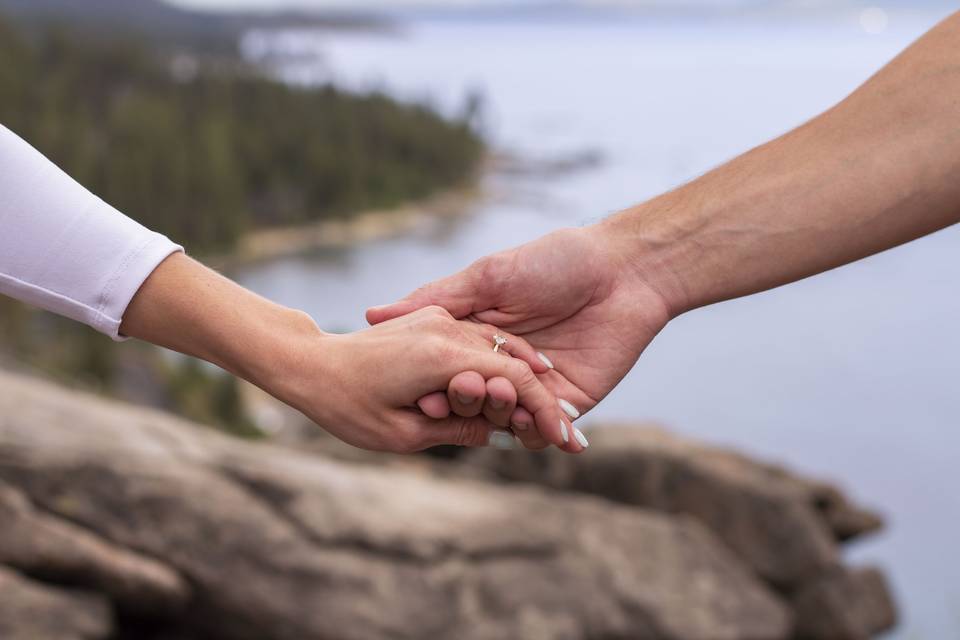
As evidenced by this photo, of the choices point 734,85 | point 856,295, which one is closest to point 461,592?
point 856,295

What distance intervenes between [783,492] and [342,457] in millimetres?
3471

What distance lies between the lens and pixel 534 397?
1.97m

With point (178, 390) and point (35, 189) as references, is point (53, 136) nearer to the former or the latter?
point (178, 390)

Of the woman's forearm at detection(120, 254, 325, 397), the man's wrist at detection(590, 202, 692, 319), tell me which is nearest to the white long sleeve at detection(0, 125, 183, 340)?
the woman's forearm at detection(120, 254, 325, 397)

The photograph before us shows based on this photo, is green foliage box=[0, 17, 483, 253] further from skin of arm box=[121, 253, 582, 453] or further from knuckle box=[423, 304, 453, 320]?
skin of arm box=[121, 253, 582, 453]

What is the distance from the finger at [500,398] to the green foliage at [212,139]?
101ft

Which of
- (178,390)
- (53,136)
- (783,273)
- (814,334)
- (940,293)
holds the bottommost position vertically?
(783,273)

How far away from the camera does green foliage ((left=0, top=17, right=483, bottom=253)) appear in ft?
112

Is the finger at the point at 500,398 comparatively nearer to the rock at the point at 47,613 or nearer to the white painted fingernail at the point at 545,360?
the white painted fingernail at the point at 545,360

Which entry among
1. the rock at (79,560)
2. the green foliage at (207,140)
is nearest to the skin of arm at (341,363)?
the rock at (79,560)

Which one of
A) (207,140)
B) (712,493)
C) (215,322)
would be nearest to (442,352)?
(215,322)

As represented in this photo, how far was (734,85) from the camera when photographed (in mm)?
41719

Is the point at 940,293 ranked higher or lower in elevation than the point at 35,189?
higher

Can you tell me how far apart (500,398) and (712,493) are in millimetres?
6267
